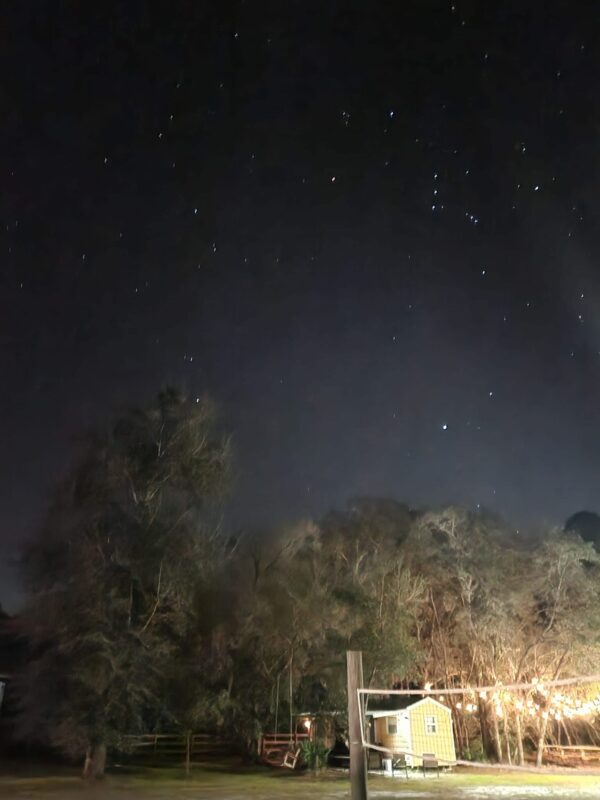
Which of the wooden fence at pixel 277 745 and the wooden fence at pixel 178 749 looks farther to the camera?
the wooden fence at pixel 178 749

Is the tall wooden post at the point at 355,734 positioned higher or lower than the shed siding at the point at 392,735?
lower

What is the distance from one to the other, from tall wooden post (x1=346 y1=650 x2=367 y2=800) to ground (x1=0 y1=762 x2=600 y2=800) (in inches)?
483

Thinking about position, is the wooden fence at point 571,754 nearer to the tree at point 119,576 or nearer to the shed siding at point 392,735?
the shed siding at point 392,735

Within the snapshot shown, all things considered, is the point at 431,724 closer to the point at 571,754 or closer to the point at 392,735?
the point at 392,735

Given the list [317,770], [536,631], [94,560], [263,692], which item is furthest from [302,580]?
[536,631]

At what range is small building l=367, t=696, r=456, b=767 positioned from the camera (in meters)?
26.2

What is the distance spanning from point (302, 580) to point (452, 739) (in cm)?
873

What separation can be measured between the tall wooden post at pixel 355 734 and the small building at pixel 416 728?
2133cm

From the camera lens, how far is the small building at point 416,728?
26250 millimetres

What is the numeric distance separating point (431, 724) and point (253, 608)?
28.4 feet

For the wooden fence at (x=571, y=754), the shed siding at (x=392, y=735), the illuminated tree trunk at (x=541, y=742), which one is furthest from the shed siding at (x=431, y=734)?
the wooden fence at (x=571, y=754)

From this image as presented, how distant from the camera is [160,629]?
2214 centimetres

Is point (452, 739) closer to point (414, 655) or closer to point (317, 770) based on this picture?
point (414, 655)

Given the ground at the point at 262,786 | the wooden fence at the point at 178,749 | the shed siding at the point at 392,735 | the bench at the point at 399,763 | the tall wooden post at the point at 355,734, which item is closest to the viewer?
the tall wooden post at the point at 355,734
